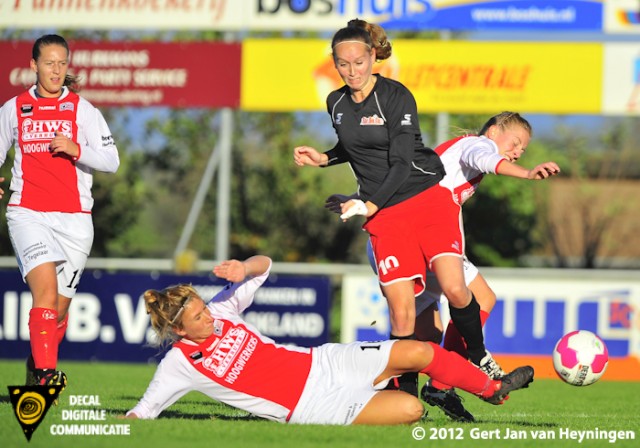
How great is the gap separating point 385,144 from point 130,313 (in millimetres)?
6825

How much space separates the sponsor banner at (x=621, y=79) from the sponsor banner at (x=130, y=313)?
4208 mm

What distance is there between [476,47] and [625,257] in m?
16.1

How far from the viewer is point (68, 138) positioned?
22.7 ft

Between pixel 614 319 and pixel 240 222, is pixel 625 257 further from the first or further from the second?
pixel 614 319

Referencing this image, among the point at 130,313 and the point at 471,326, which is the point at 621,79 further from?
the point at 471,326

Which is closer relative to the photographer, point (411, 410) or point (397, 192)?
point (411, 410)

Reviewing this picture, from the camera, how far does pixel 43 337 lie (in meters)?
6.74

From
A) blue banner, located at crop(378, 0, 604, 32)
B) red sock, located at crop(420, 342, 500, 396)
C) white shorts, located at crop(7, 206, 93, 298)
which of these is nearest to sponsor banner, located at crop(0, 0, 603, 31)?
blue banner, located at crop(378, 0, 604, 32)

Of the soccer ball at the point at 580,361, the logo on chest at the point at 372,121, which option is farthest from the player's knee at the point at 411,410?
the logo on chest at the point at 372,121

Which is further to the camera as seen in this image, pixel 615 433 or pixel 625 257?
pixel 625 257

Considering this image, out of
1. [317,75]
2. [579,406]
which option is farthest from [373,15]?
[579,406]

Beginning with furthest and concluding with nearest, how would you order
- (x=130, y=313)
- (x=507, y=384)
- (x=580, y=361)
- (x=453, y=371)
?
(x=130, y=313) < (x=580, y=361) < (x=507, y=384) < (x=453, y=371)

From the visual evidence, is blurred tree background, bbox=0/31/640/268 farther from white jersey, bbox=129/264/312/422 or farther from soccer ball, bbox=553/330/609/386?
white jersey, bbox=129/264/312/422

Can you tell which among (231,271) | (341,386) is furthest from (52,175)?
(341,386)
